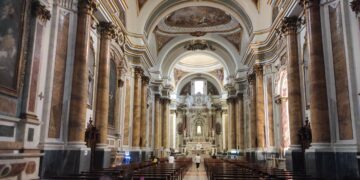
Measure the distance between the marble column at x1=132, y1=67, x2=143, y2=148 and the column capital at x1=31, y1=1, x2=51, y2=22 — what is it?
10688 mm

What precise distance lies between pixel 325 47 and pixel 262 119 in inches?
380

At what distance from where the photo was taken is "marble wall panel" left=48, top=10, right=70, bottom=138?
9.75 m

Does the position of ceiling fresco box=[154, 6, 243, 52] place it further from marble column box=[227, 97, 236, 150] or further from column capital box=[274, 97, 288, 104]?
column capital box=[274, 97, 288, 104]

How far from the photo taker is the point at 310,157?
9.98 m

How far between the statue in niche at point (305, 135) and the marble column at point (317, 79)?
1.88 m

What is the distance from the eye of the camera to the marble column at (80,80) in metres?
10.2

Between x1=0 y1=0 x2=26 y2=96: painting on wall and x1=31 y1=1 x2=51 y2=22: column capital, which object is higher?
x1=31 y1=1 x2=51 y2=22: column capital

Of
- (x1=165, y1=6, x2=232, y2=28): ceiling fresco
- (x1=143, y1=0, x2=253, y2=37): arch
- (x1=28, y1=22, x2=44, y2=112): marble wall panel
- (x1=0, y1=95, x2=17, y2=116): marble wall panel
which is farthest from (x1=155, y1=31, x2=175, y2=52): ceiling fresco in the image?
(x1=0, y1=95, x2=17, y2=116): marble wall panel

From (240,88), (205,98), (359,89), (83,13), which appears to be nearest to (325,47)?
(359,89)

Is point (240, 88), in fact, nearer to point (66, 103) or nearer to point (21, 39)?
point (66, 103)

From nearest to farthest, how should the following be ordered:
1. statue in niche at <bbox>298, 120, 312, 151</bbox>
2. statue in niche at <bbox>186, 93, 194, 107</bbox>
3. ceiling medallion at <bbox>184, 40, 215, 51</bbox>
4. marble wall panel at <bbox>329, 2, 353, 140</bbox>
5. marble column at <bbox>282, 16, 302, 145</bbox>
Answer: marble wall panel at <bbox>329, 2, 353, 140</bbox> → statue in niche at <bbox>298, 120, 312, 151</bbox> → marble column at <bbox>282, 16, 302, 145</bbox> → ceiling medallion at <bbox>184, 40, 215, 51</bbox> → statue in niche at <bbox>186, 93, 194, 107</bbox>

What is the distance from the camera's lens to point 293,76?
1306 centimetres

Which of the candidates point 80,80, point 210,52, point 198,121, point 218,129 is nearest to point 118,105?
point 80,80

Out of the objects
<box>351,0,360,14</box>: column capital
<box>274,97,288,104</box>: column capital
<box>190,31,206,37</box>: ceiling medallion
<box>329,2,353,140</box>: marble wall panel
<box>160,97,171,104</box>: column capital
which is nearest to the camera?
<box>351,0,360,14</box>: column capital
